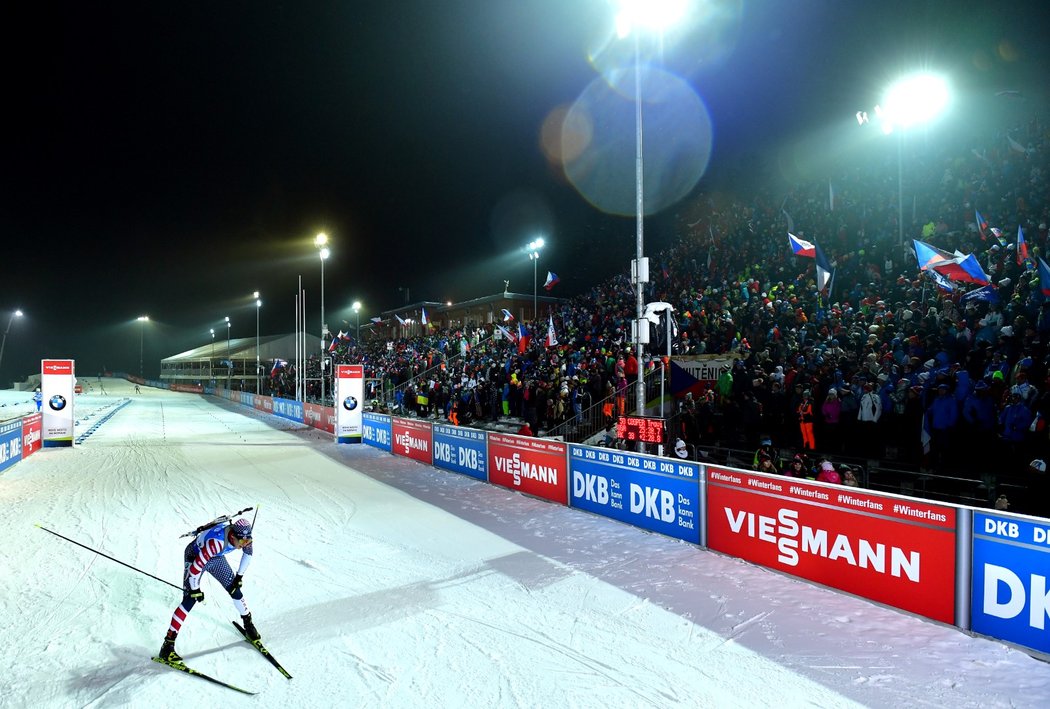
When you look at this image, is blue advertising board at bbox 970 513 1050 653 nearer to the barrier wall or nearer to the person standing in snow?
the barrier wall

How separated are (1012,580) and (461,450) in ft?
37.1

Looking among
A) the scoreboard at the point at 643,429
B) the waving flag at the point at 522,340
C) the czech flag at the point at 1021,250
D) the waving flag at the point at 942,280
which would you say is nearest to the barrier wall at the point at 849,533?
the scoreboard at the point at 643,429

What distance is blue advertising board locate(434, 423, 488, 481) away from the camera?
1424 centimetres

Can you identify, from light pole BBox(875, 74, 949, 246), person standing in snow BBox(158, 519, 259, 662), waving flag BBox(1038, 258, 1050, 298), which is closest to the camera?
person standing in snow BBox(158, 519, 259, 662)

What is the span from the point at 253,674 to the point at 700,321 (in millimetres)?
15525

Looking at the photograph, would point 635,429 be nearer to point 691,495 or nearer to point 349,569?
point 691,495

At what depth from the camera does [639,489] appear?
975 centimetres

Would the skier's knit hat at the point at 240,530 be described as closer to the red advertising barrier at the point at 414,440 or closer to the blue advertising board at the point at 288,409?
the red advertising barrier at the point at 414,440

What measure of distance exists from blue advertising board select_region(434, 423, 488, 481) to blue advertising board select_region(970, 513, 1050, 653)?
9.84m

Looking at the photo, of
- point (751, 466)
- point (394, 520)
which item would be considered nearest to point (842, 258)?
point (751, 466)

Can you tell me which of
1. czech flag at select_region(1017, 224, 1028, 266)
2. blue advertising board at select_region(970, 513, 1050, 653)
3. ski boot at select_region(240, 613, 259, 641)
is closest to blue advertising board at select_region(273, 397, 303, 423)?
ski boot at select_region(240, 613, 259, 641)

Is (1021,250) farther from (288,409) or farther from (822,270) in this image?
(288,409)

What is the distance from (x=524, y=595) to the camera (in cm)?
695

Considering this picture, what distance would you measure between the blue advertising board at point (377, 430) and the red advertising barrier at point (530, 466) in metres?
6.79
